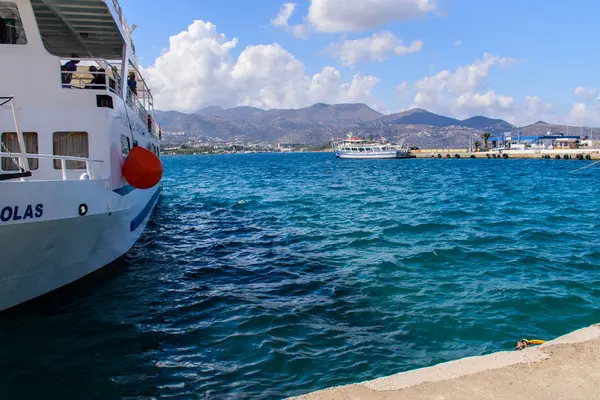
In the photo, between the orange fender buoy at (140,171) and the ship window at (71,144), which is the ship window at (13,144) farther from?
the orange fender buoy at (140,171)

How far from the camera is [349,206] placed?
25.9 m

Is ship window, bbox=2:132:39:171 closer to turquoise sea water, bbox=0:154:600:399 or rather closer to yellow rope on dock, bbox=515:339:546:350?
turquoise sea water, bbox=0:154:600:399

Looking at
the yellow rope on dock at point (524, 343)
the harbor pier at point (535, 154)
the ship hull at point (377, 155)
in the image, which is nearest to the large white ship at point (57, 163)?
the yellow rope on dock at point (524, 343)

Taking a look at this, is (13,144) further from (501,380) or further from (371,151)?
(371,151)

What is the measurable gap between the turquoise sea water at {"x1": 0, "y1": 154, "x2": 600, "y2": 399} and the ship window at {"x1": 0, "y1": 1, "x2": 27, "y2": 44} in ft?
20.6

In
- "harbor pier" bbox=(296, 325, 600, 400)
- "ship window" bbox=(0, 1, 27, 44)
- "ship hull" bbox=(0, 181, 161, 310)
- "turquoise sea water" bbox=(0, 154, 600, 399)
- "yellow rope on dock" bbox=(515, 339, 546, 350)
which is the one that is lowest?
"turquoise sea water" bbox=(0, 154, 600, 399)

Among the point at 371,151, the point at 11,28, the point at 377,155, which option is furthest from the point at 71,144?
the point at 371,151

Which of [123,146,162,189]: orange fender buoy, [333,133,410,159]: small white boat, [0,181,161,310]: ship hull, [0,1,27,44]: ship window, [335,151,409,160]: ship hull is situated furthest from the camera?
[333,133,410,159]: small white boat

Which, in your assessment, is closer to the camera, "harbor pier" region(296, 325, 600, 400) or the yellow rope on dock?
"harbor pier" region(296, 325, 600, 400)

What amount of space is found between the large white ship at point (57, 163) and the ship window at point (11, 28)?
0.07 ft

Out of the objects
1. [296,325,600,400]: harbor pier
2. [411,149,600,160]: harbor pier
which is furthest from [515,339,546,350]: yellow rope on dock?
[411,149,600,160]: harbor pier

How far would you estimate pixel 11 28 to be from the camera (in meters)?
11.0

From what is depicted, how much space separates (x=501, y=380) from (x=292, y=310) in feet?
16.2

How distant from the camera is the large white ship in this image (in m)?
8.34
